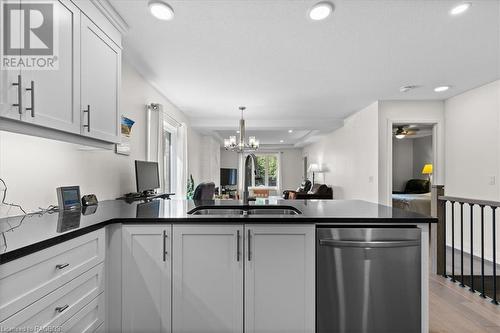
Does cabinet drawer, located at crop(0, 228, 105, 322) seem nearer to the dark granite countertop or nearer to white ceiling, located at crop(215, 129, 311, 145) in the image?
the dark granite countertop

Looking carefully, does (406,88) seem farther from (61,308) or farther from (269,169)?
(269,169)

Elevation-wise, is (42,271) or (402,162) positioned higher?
(402,162)

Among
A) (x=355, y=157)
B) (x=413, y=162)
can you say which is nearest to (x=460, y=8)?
(x=355, y=157)

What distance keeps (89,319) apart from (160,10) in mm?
2041

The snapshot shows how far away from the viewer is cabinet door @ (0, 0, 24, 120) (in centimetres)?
107

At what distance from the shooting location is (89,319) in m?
1.29

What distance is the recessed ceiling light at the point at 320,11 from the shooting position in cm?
180

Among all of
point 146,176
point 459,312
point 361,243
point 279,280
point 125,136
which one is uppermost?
point 125,136

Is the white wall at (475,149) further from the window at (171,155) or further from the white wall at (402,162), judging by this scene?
the white wall at (402,162)

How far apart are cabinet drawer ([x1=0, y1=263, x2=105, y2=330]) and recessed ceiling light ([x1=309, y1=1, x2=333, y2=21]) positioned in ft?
7.24

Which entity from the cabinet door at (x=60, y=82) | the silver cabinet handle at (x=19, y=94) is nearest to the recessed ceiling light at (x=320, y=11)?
the cabinet door at (x=60, y=82)

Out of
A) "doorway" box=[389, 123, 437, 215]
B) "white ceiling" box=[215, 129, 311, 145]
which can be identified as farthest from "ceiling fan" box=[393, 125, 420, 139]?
"white ceiling" box=[215, 129, 311, 145]

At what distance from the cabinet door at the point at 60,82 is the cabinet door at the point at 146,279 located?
0.71 meters

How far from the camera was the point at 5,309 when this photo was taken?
827 millimetres
